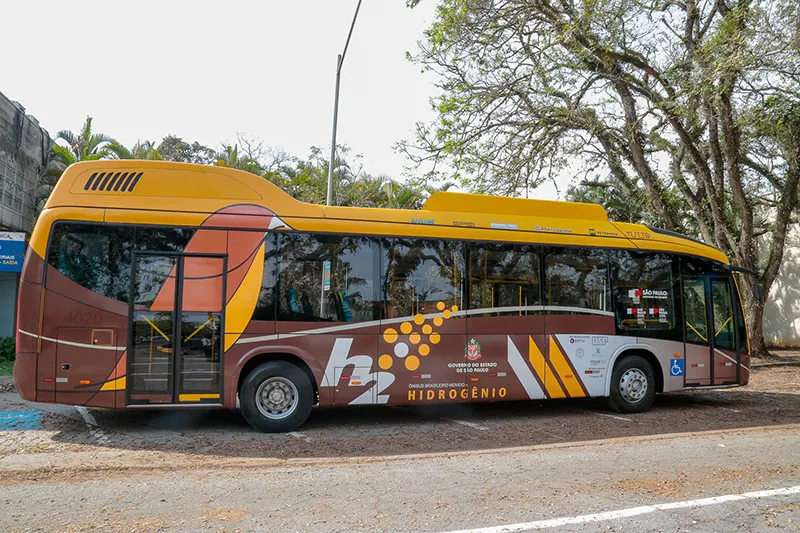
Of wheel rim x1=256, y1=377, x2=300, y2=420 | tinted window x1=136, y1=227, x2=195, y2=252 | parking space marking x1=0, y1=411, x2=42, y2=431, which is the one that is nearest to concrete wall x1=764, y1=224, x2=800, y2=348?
wheel rim x1=256, y1=377, x2=300, y2=420

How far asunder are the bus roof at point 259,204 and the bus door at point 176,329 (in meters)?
0.66

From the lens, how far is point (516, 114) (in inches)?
688

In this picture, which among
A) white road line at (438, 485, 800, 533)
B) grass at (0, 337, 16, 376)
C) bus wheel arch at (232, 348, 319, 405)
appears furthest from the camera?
grass at (0, 337, 16, 376)

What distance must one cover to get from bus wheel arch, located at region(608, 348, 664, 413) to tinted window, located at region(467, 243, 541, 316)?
1.92 m

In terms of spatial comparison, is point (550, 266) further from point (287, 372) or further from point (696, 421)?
point (287, 372)

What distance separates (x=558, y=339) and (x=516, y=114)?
933cm

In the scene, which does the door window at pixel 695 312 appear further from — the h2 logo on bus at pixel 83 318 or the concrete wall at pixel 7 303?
the concrete wall at pixel 7 303

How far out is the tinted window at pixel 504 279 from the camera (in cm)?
954

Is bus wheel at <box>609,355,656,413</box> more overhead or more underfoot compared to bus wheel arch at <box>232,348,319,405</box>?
more underfoot

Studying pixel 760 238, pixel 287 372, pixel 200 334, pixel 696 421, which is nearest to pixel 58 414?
pixel 200 334

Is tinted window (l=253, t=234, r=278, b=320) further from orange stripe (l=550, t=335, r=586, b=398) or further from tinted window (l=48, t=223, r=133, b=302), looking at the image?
orange stripe (l=550, t=335, r=586, b=398)

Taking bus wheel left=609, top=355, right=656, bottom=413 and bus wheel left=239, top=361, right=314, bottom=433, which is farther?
bus wheel left=609, top=355, right=656, bottom=413

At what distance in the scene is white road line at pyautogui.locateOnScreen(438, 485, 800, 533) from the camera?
4665mm


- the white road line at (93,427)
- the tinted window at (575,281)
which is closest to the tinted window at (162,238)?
the white road line at (93,427)
